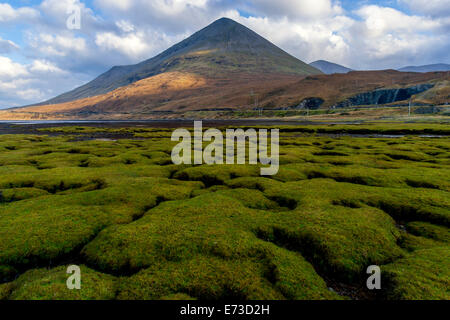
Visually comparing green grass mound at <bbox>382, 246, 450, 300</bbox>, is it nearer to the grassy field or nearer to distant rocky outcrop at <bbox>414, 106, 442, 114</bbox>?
the grassy field

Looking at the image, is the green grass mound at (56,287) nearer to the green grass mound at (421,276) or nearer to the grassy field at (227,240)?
the grassy field at (227,240)

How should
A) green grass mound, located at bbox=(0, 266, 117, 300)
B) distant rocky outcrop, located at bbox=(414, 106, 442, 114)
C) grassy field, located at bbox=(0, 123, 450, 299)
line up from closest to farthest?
green grass mound, located at bbox=(0, 266, 117, 300), grassy field, located at bbox=(0, 123, 450, 299), distant rocky outcrop, located at bbox=(414, 106, 442, 114)

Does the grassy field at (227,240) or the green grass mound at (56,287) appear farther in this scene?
the grassy field at (227,240)

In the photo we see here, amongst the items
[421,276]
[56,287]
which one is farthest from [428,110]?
[56,287]

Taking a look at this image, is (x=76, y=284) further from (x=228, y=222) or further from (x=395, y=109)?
(x=395, y=109)

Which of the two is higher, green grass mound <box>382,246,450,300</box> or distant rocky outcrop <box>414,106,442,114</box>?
distant rocky outcrop <box>414,106,442,114</box>

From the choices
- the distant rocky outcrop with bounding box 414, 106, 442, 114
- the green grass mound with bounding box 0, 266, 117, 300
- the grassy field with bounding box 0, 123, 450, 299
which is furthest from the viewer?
the distant rocky outcrop with bounding box 414, 106, 442, 114

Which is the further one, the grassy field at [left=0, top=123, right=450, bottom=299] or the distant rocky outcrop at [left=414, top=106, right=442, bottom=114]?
the distant rocky outcrop at [left=414, top=106, right=442, bottom=114]

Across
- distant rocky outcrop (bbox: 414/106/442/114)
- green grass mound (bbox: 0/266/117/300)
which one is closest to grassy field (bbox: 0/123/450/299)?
green grass mound (bbox: 0/266/117/300)

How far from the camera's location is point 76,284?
7098 millimetres

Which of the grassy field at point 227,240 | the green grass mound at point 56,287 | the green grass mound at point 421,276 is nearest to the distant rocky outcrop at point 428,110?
the grassy field at point 227,240

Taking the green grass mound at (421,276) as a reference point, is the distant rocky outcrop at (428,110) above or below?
above
